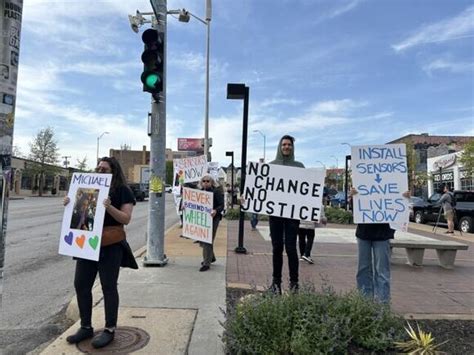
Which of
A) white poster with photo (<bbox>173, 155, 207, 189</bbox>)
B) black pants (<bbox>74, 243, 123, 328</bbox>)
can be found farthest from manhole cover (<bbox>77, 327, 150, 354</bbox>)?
white poster with photo (<bbox>173, 155, 207, 189</bbox>)

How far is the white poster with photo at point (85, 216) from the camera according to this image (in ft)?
13.8

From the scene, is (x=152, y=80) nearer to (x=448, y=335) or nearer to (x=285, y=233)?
(x=285, y=233)

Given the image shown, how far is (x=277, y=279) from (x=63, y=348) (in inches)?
105

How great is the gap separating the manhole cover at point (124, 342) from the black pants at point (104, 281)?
0.18 meters

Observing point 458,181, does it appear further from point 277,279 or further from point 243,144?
point 277,279

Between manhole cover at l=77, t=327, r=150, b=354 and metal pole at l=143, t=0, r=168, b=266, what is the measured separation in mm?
3287

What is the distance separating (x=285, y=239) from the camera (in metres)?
5.56

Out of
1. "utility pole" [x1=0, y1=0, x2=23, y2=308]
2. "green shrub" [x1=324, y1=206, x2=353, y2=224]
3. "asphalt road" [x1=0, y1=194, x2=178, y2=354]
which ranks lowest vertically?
"asphalt road" [x1=0, y1=194, x2=178, y2=354]

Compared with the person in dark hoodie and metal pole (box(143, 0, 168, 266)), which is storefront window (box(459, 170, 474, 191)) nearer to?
metal pole (box(143, 0, 168, 266))

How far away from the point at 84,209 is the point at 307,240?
5.69 metres

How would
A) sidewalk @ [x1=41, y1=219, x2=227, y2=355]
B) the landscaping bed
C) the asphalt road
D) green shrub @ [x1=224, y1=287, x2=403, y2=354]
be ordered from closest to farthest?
green shrub @ [x1=224, y1=287, x2=403, y2=354]
the landscaping bed
sidewalk @ [x1=41, y1=219, x2=227, y2=355]
the asphalt road

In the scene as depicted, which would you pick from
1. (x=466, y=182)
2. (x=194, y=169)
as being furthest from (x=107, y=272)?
(x=466, y=182)

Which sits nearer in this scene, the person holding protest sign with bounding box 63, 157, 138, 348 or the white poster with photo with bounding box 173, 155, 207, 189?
the person holding protest sign with bounding box 63, 157, 138, 348

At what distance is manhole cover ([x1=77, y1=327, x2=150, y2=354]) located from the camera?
4.07 meters
